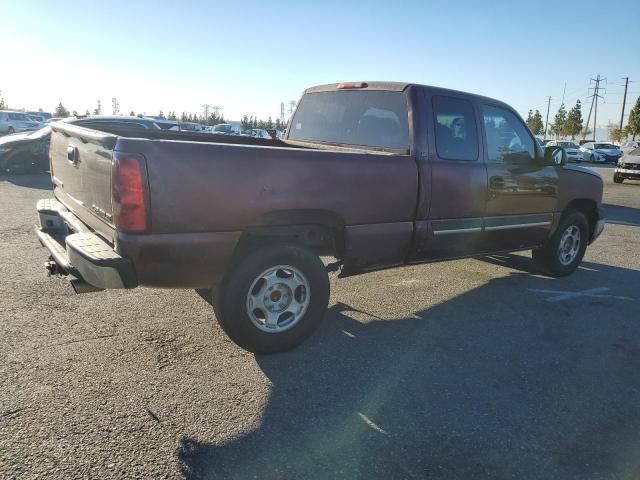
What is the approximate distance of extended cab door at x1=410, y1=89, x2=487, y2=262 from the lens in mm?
4258

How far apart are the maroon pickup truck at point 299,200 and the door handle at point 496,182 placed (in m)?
0.02

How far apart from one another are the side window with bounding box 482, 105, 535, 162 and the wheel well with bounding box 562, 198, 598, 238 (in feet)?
3.87

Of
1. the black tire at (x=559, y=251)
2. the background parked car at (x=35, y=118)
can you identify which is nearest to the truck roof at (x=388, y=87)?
the black tire at (x=559, y=251)

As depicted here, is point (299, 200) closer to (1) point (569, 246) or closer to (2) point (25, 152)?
(1) point (569, 246)

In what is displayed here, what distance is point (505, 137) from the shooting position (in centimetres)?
509

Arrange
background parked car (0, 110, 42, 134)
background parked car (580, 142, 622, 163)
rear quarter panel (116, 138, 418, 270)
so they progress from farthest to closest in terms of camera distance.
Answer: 1. background parked car (580, 142, 622, 163)
2. background parked car (0, 110, 42, 134)
3. rear quarter panel (116, 138, 418, 270)

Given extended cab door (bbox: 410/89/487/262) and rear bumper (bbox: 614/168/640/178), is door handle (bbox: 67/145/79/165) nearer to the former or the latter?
extended cab door (bbox: 410/89/487/262)

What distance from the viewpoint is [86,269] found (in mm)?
3012

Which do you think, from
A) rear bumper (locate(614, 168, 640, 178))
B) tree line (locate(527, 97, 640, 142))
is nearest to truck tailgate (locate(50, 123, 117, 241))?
rear bumper (locate(614, 168, 640, 178))

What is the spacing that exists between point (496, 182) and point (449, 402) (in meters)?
2.52

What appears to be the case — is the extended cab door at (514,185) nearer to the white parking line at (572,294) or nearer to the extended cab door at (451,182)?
the extended cab door at (451,182)

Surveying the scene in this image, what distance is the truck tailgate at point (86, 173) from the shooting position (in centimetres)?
310

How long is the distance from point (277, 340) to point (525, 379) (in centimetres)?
174

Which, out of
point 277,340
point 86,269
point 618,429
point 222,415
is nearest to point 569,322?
point 618,429
